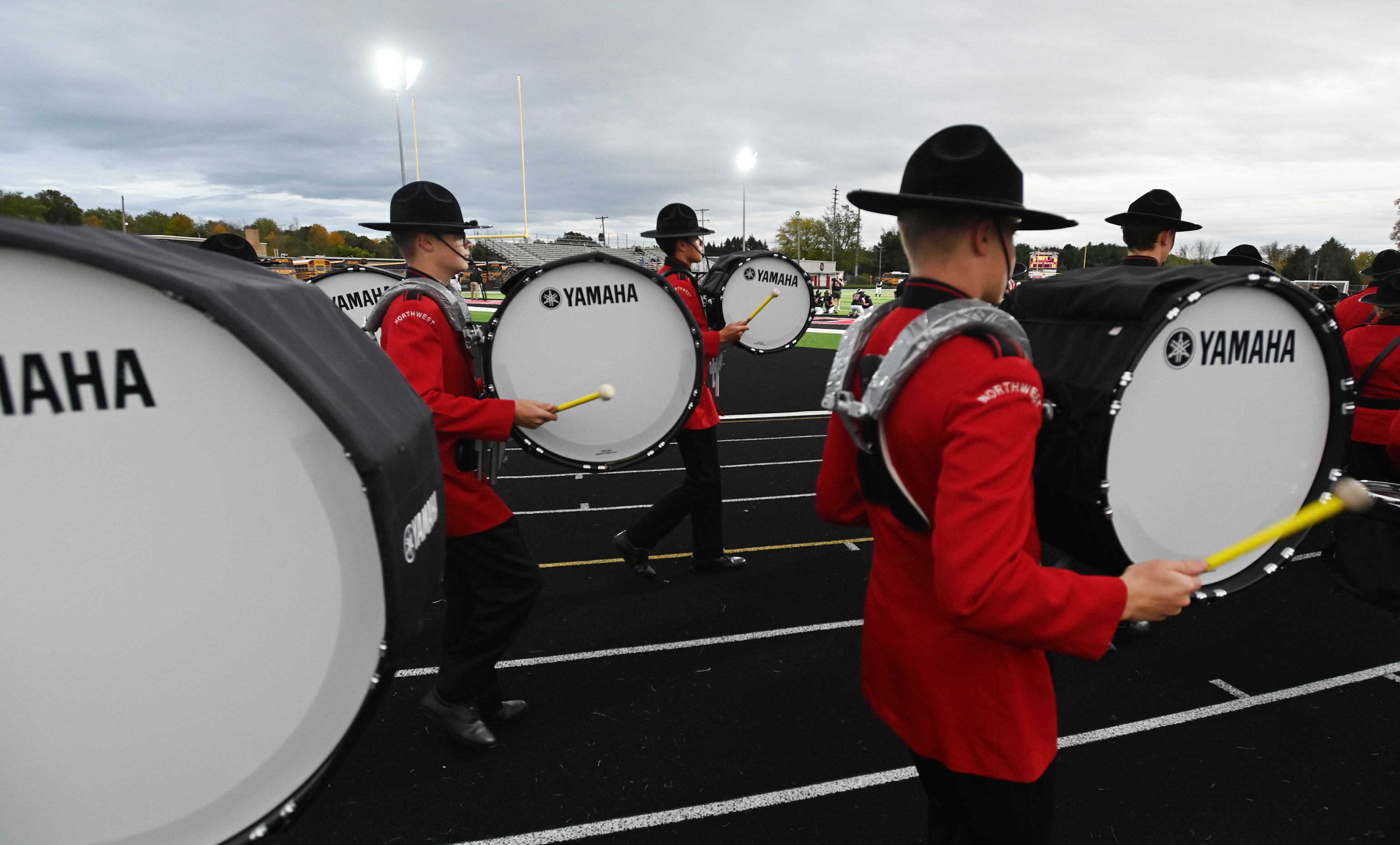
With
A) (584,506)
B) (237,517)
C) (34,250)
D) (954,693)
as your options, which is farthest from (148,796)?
(584,506)

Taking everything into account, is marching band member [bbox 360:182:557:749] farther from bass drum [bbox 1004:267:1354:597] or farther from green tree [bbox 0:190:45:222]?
green tree [bbox 0:190:45:222]

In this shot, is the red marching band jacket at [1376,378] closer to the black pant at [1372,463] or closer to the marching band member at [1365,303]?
the black pant at [1372,463]

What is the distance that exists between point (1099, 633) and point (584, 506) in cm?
558

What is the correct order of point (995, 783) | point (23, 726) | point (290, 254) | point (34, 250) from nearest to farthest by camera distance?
→ 1. point (34, 250)
2. point (23, 726)
3. point (995, 783)
4. point (290, 254)

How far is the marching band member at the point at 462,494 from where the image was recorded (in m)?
2.74

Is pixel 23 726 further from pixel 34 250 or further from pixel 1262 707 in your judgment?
pixel 1262 707

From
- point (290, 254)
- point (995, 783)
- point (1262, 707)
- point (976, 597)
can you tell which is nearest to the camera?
point (976, 597)

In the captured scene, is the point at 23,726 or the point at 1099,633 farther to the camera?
the point at 1099,633

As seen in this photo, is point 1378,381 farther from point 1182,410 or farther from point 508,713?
point 508,713

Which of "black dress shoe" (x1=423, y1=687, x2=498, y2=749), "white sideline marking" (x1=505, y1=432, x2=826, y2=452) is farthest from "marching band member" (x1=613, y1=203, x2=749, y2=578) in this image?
"white sideline marking" (x1=505, y1=432, x2=826, y2=452)

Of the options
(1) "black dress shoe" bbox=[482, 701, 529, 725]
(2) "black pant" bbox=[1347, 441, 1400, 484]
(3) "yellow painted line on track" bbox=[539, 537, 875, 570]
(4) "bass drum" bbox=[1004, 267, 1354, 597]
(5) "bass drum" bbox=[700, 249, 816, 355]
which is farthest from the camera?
(5) "bass drum" bbox=[700, 249, 816, 355]

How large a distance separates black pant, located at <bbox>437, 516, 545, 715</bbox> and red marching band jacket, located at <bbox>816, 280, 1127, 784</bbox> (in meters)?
1.71

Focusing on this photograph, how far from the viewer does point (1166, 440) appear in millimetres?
1602

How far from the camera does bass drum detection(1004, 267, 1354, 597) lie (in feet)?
4.76
